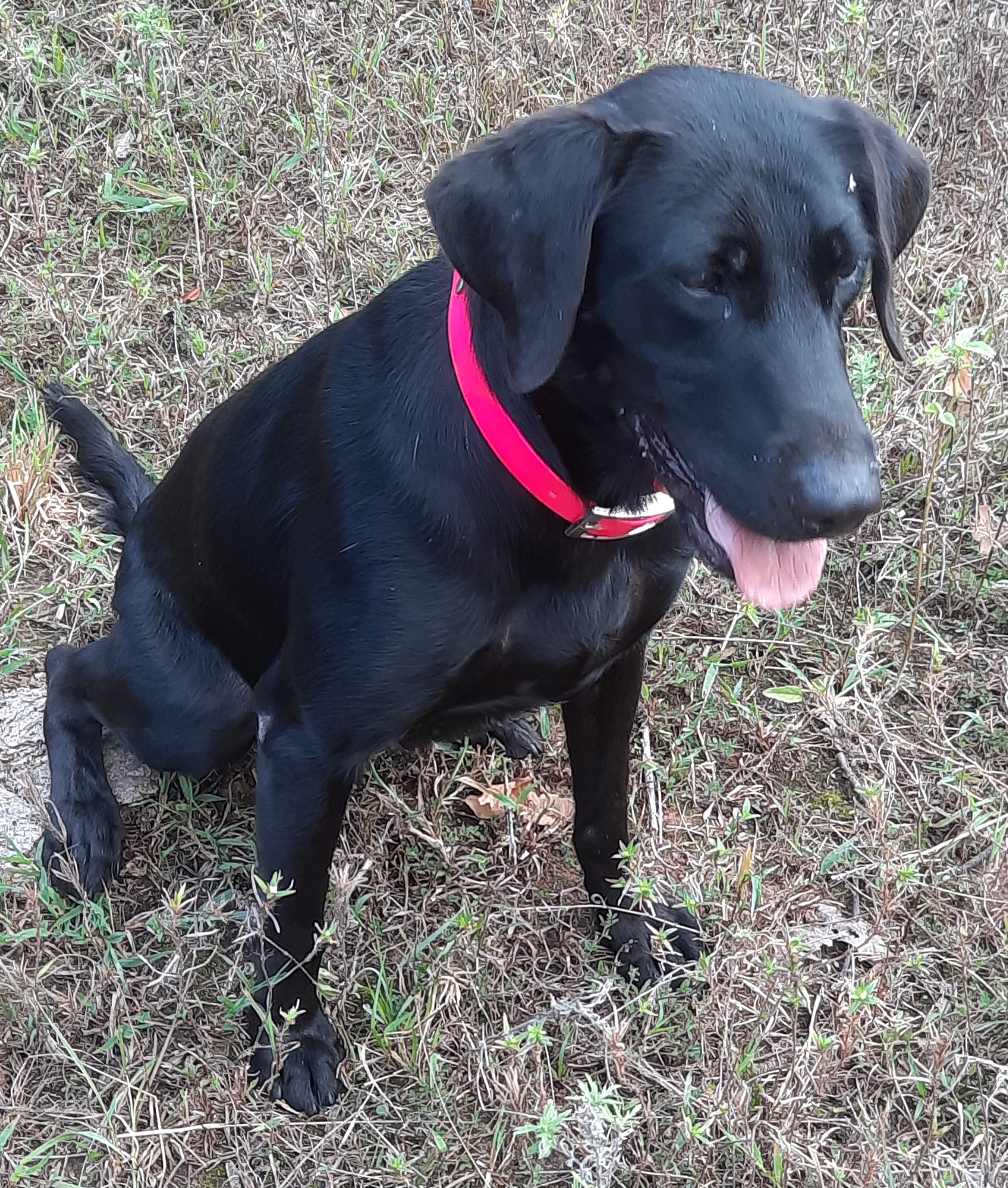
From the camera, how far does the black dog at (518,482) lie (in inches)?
53.6

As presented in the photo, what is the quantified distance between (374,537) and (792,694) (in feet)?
3.80

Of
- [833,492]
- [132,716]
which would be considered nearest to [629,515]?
[833,492]

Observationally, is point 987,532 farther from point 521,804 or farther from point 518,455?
point 518,455

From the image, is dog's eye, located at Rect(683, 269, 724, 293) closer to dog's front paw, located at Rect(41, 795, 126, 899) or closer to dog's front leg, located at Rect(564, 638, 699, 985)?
dog's front leg, located at Rect(564, 638, 699, 985)

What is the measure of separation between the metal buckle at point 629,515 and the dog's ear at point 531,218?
26cm

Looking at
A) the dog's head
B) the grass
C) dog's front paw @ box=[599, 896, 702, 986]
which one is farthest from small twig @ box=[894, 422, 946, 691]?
the dog's head

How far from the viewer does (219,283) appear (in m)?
3.26

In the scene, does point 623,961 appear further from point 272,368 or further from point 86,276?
point 86,276

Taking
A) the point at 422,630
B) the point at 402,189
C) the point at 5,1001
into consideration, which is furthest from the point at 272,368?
the point at 402,189

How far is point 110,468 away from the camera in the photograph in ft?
8.55

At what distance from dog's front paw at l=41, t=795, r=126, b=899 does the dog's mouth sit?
126 cm

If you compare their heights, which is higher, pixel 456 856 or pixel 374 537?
pixel 374 537

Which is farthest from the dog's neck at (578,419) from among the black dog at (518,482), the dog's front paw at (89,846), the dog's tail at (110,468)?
the dog's tail at (110,468)

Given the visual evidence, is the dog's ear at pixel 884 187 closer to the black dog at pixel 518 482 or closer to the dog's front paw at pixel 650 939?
the black dog at pixel 518 482
